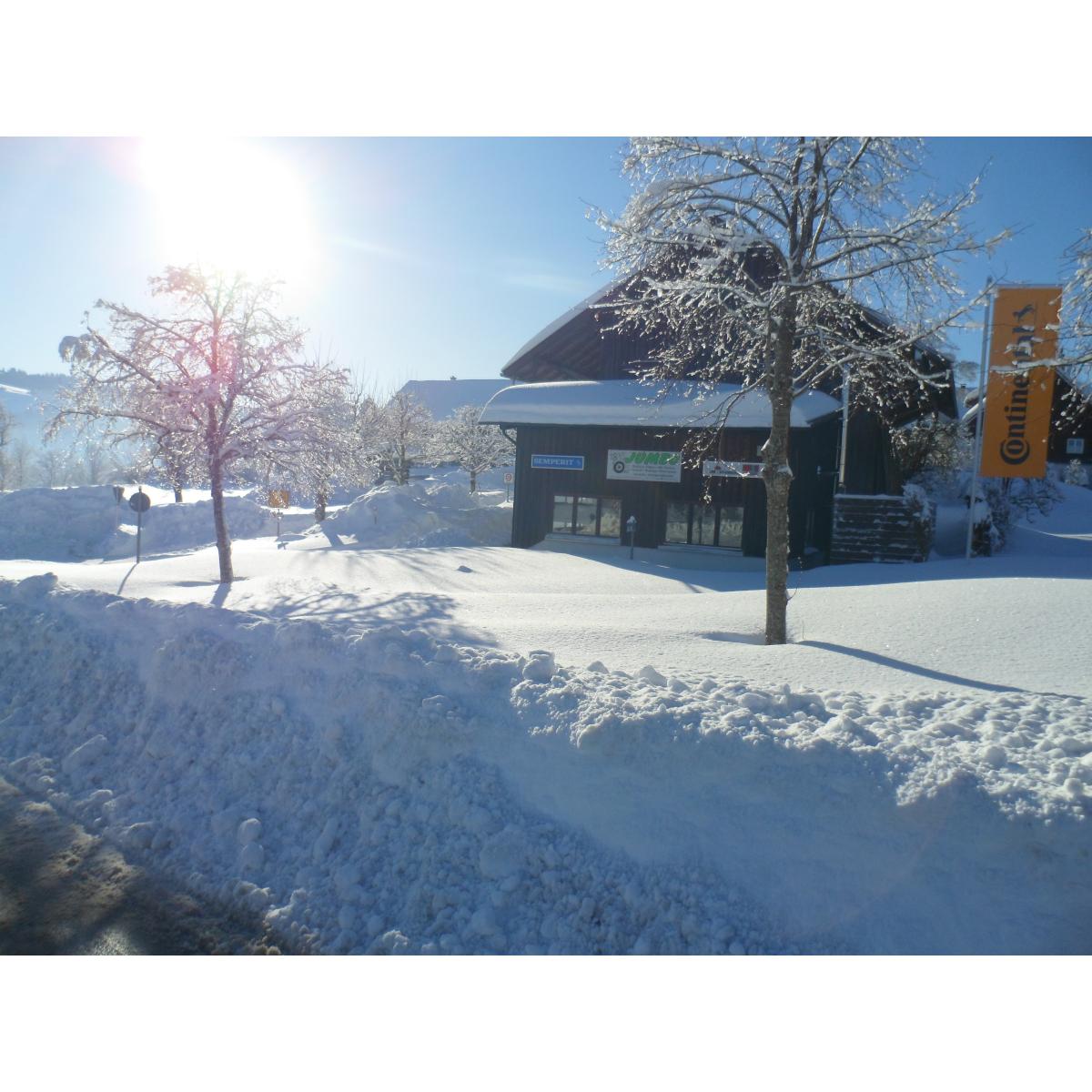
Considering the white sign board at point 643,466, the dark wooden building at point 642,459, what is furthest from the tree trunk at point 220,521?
the white sign board at point 643,466

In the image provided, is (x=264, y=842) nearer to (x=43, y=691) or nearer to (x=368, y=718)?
(x=368, y=718)

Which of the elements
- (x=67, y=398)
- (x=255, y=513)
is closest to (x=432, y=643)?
(x=67, y=398)

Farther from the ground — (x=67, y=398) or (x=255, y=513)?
(x=67, y=398)

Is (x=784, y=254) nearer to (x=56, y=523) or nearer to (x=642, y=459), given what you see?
(x=642, y=459)

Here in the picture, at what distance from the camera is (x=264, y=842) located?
445 cm

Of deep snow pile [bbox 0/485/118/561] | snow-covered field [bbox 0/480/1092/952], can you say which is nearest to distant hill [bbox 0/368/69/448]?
deep snow pile [bbox 0/485/118/561]

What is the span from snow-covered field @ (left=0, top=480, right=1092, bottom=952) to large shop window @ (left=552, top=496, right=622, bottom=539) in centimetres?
1231

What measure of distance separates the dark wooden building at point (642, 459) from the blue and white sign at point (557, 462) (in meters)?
0.03

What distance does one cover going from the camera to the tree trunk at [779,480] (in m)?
6.95

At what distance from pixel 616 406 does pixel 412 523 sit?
10.2 m

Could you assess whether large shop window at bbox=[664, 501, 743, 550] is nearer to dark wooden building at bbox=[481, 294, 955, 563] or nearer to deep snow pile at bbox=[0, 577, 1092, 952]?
dark wooden building at bbox=[481, 294, 955, 563]

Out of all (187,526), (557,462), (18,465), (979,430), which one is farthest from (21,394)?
A: (979,430)

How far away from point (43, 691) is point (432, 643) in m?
3.95

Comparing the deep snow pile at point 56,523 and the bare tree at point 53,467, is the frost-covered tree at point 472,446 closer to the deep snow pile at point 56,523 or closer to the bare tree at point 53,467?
the deep snow pile at point 56,523
